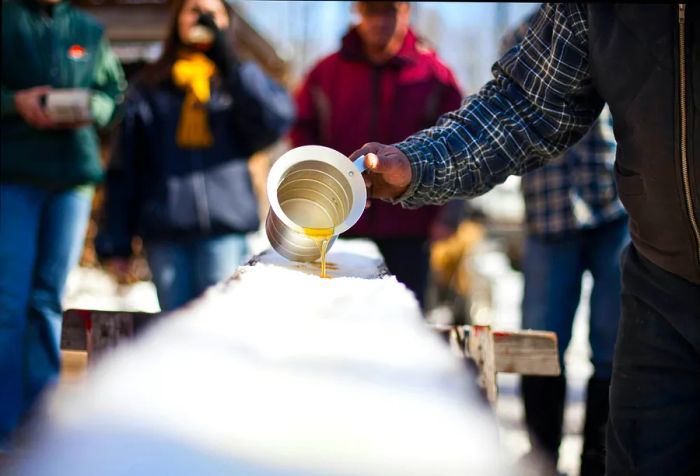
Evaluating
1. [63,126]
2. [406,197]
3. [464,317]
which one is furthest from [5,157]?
[464,317]

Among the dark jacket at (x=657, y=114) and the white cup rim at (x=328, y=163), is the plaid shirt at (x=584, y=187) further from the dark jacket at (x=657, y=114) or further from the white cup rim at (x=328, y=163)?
the white cup rim at (x=328, y=163)

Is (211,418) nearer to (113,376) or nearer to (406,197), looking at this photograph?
(113,376)

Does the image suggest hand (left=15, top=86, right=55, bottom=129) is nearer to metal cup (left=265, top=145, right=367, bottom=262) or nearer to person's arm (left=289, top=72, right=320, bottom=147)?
person's arm (left=289, top=72, right=320, bottom=147)

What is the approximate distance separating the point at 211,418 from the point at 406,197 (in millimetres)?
714

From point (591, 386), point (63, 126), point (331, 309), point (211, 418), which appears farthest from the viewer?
point (63, 126)

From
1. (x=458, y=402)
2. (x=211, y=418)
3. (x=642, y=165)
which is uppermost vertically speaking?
(x=642, y=165)

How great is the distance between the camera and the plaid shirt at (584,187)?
3217 mm

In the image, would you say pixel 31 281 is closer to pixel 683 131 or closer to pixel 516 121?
pixel 516 121

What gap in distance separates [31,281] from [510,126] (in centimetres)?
208

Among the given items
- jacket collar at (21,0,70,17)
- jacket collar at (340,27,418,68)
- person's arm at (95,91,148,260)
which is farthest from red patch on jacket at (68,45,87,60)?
jacket collar at (340,27,418,68)

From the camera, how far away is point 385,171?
6.27 feet

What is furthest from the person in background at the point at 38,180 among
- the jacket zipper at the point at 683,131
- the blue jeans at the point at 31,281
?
the jacket zipper at the point at 683,131

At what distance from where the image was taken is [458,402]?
1.89 m

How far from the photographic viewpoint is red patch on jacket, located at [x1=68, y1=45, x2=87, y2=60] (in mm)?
3422
